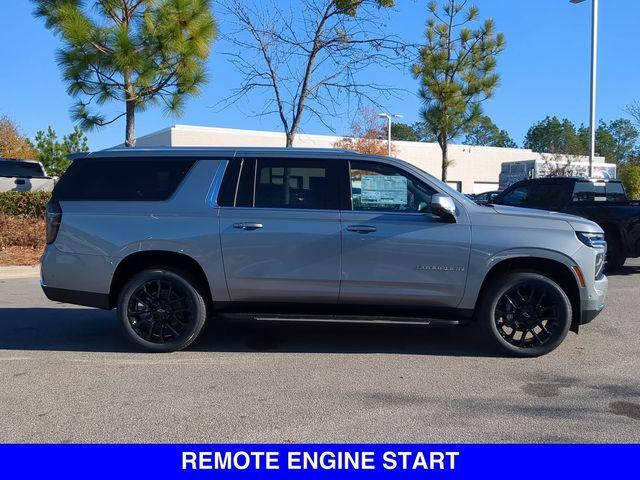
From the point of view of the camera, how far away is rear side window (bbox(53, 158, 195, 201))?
559 centimetres

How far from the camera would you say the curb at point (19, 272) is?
10798 millimetres

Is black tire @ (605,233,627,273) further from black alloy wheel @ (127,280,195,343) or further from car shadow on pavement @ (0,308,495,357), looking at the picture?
black alloy wheel @ (127,280,195,343)

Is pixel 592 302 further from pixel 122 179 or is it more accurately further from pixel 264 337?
pixel 122 179

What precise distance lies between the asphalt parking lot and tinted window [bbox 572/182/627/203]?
16.1ft

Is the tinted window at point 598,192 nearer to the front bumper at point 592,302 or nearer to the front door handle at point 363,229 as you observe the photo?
the front bumper at point 592,302

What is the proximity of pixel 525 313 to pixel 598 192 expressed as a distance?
690cm

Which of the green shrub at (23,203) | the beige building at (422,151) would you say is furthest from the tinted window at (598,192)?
the beige building at (422,151)

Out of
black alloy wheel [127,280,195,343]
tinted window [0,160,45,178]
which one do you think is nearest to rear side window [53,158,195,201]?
black alloy wheel [127,280,195,343]

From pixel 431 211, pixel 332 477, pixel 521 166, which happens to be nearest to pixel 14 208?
pixel 431 211

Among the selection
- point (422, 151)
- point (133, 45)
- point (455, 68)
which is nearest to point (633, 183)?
point (455, 68)

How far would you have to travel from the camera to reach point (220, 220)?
542 centimetres

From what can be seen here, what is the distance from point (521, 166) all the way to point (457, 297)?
36516 millimetres

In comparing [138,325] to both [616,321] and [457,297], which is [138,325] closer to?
[457,297]

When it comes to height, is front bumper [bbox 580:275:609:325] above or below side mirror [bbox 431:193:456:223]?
below
